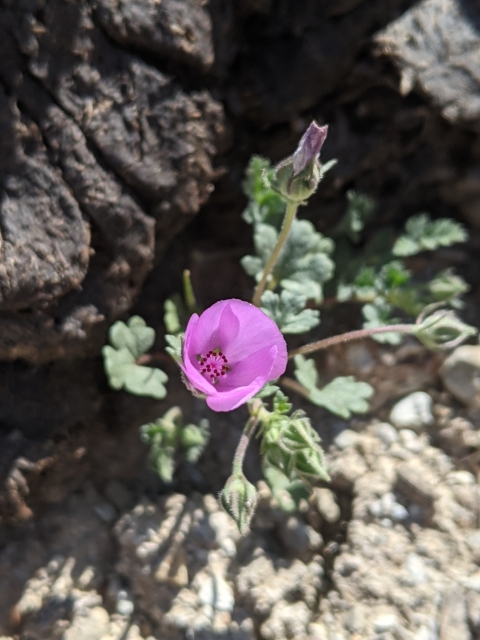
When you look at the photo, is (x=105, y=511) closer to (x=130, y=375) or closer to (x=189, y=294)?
(x=130, y=375)

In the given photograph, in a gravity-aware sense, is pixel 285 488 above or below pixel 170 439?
below

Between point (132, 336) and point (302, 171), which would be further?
point (132, 336)

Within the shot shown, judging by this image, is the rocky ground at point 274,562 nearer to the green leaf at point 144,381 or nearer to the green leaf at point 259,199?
the green leaf at point 144,381

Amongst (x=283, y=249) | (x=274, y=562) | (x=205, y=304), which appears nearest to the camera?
(x=274, y=562)

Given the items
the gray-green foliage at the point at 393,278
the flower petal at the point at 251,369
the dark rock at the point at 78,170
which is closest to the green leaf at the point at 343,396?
the gray-green foliage at the point at 393,278

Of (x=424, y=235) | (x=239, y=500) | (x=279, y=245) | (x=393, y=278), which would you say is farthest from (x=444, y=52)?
(x=239, y=500)

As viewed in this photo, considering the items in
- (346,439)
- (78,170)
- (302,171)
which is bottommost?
(346,439)

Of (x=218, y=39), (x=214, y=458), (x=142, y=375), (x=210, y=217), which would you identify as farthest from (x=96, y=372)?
(x=218, y=39)

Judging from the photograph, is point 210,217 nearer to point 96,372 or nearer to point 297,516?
point 96,372
